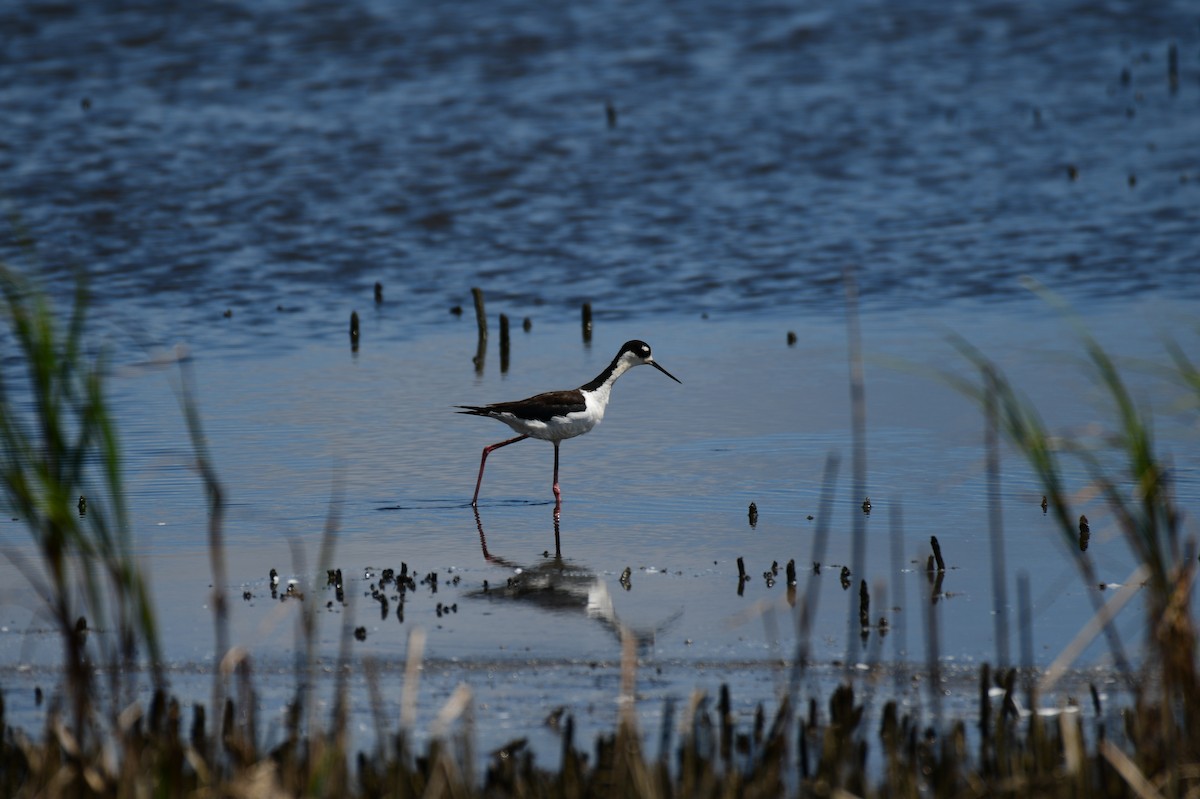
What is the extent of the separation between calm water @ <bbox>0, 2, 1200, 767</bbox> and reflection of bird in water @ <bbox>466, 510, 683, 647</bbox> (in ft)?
0.12

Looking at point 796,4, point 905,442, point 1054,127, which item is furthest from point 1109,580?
point 796,4

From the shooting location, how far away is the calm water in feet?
28.9

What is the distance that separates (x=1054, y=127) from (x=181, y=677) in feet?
75.1

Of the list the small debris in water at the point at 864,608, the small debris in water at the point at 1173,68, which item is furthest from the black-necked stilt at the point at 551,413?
the small debris in water at the point at 1173,68

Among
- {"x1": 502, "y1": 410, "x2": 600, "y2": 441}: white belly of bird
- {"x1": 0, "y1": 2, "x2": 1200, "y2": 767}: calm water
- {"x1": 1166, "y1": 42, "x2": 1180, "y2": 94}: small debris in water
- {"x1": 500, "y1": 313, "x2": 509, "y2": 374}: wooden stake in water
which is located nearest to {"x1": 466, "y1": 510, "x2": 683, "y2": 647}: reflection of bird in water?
{"x1": 0, "y1": 2, "x2": 1200, "y2": 767}: calm water

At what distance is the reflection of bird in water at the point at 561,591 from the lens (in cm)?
851

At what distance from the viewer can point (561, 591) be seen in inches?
358

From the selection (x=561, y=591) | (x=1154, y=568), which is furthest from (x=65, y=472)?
(x=561, y=591)

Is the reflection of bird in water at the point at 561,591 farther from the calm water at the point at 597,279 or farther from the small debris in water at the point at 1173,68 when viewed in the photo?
the small debris in water at the point at 1173,68

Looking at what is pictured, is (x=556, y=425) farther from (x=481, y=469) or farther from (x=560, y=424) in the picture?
(x=481, y=469)

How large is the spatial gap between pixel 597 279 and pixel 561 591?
11.8 meters

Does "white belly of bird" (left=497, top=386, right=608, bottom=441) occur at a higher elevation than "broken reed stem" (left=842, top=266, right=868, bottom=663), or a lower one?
higher

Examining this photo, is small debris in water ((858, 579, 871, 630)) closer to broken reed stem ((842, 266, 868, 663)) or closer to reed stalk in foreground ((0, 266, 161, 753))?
broken reed stem ((842, 266, 868, 663))

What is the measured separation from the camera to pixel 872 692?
694 centimetres
